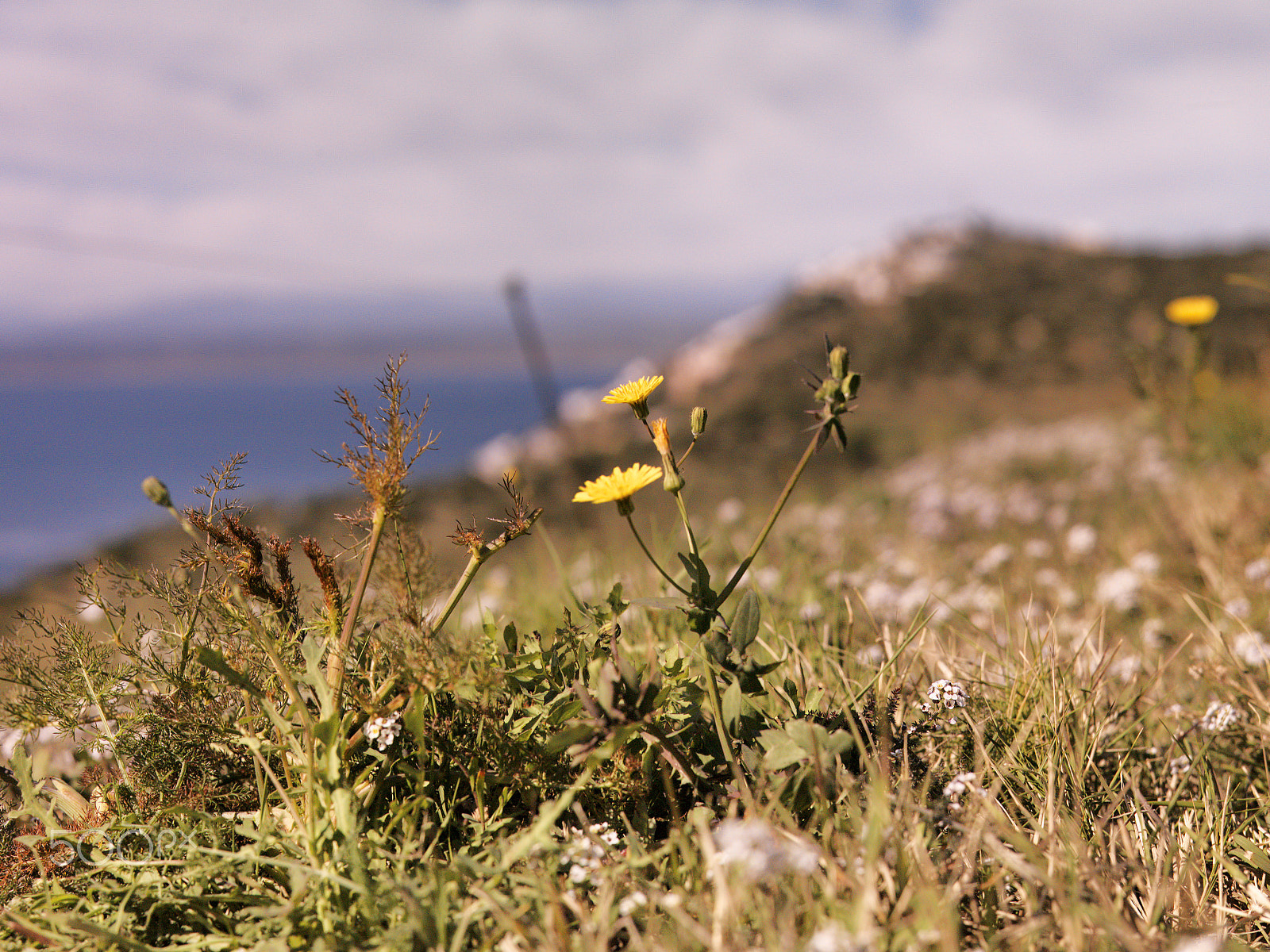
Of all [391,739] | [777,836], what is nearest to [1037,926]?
[777,836]

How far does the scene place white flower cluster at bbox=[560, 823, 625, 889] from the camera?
4.17ft

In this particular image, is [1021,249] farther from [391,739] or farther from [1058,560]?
[391,739]

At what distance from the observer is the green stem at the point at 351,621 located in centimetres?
138

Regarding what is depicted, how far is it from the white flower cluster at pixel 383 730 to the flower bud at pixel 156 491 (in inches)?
20.8

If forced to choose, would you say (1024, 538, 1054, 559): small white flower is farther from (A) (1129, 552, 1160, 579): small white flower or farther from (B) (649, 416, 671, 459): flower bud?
(B) (649, 416, 671, 459): flower bud

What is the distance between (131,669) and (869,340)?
20.6 m

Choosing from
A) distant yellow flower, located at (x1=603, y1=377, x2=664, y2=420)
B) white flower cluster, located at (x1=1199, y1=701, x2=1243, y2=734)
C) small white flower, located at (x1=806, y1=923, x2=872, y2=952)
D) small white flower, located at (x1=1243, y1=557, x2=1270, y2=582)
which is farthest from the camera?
small white flower, located at (x1=1243, y1=557, x2=1270, y2=582)

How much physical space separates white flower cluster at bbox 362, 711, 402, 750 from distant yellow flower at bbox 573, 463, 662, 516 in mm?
527

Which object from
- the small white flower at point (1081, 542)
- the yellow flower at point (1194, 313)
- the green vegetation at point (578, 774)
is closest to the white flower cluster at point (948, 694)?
the green vegetation at point (578, 774)

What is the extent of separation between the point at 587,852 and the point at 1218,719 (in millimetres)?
1414

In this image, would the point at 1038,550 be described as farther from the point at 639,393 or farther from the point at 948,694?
the point at 639,393

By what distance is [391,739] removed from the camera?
4.47 ft

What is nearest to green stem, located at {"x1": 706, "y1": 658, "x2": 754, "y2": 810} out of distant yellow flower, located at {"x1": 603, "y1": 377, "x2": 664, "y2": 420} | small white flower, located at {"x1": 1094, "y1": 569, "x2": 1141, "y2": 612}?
distant yellow flower, located at {"x1": 603, "y1": 377, "x2": 664, "y2": 420}

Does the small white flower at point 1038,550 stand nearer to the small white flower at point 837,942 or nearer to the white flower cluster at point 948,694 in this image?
the white flower cluster at point 948,694
